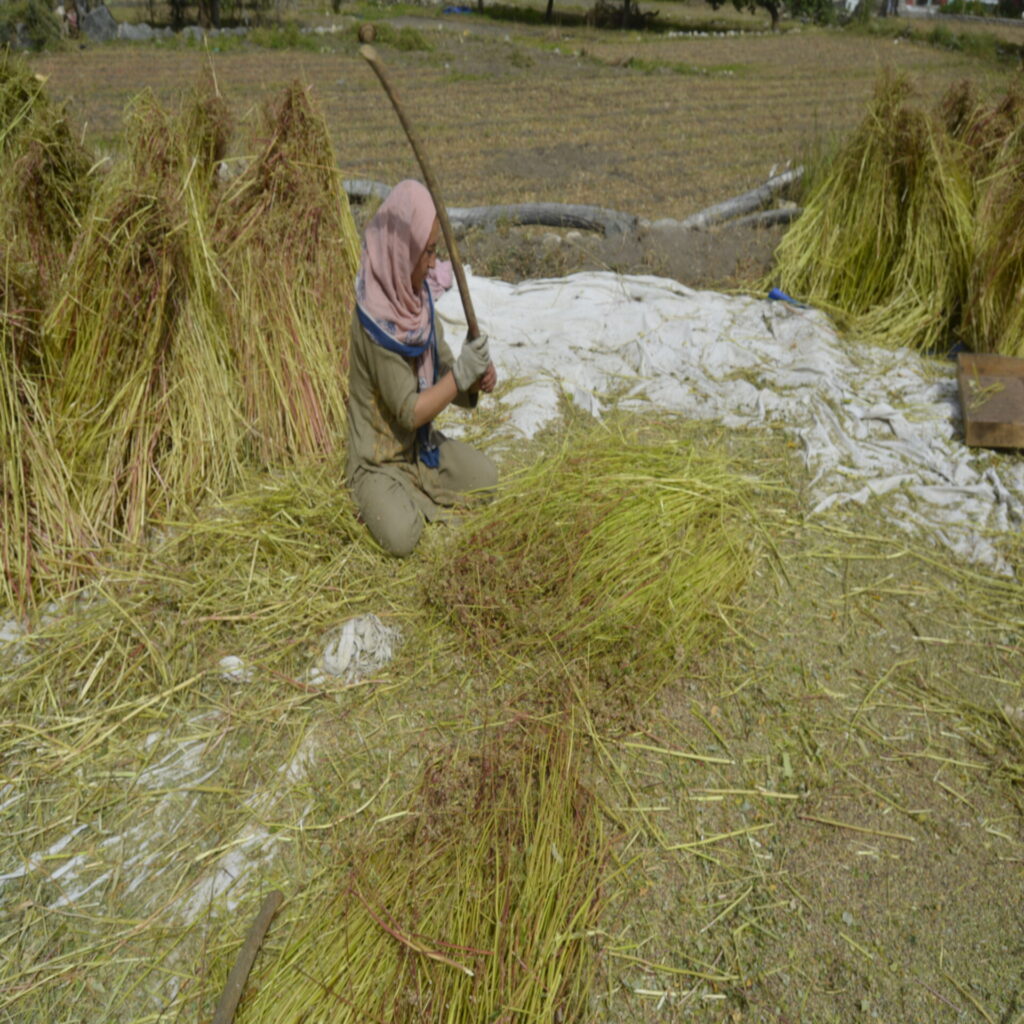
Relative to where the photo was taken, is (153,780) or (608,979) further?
(153,780)

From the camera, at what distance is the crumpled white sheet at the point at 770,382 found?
337cm

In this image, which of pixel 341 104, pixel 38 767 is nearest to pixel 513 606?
pixel 38 767

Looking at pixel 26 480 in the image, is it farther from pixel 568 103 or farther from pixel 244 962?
pixel 568 103

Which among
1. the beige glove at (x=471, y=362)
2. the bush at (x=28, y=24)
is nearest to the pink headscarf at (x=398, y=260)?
the beige glove at (x=471, y=362)

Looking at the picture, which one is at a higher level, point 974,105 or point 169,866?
point 974,105

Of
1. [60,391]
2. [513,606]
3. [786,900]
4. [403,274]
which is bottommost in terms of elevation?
[786,900]

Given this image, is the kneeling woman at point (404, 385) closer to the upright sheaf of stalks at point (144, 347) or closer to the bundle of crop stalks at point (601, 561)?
the bundle of crop stalks at point (601, 561)

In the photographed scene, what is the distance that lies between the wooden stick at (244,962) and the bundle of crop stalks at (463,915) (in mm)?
43

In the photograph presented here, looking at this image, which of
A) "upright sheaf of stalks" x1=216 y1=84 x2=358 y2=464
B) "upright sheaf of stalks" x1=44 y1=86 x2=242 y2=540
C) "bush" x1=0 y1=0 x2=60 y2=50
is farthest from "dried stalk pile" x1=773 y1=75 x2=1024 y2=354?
"bush" x1=0 y1=0 x2=60 y2=50

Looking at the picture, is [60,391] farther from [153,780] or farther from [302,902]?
[302,902]

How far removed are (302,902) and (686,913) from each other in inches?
34.2

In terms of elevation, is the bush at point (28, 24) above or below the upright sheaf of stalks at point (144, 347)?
above

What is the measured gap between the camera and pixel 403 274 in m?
2.54

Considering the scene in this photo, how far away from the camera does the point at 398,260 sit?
2504 millimetres
